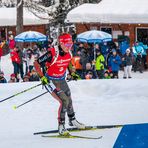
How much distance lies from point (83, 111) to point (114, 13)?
13.5 m

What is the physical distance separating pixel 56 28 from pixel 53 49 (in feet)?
101

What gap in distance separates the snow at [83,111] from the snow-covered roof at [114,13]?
34.1 feet

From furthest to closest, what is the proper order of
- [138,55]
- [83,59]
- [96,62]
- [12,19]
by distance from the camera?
[12,19] → [138,55] → [83,59] → [96,62]

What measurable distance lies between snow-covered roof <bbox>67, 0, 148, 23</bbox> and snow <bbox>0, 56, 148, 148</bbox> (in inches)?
409

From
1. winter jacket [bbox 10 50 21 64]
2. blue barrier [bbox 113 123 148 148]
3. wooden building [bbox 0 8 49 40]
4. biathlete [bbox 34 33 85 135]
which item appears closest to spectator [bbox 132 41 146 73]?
winter jacket [bbox 10 50 21 64]

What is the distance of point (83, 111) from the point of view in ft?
37.7

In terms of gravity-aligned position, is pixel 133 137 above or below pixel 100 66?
above

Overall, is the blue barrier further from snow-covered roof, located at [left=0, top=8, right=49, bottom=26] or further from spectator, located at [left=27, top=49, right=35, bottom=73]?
snow-covered roof, located at [left=0, top=8, right=49, bottom=26]

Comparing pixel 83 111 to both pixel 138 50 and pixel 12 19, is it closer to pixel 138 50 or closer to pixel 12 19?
pixel 138 50

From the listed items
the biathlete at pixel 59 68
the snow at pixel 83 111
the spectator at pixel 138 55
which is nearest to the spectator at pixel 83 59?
the spectator at pixel 138 55

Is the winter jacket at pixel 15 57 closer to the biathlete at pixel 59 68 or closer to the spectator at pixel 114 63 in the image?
the spectator at pixel 114 63

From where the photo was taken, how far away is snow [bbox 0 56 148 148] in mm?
8383

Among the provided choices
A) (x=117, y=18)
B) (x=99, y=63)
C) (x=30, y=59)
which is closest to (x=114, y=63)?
(x=99, y=63)

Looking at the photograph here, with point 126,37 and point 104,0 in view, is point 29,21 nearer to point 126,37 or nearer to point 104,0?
point 104,0
